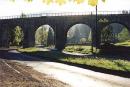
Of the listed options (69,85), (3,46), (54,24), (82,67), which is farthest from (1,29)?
(69,85)

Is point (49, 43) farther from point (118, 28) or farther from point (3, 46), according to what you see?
point (118, 28)

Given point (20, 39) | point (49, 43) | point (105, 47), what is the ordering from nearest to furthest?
point (105, 47) → point (20, 39) → point (49, 43)

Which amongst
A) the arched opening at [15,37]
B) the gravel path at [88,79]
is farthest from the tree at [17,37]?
the gravel path at [88,79]

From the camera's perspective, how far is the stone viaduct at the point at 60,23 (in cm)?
7606

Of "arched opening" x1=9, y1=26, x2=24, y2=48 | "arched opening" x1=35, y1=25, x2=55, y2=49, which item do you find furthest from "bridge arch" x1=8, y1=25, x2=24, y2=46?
"arched opening" x1=35, y1=25, x2=55, y2=49

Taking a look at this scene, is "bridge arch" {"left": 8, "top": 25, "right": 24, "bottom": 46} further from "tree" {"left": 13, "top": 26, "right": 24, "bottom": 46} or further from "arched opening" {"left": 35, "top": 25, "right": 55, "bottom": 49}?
"arched opening" {"left": 35, "top": 25, "right": 55, "bottom": 49}

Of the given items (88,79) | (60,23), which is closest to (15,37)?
(60,23)

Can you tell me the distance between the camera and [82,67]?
33.1 m

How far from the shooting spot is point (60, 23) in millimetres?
84375

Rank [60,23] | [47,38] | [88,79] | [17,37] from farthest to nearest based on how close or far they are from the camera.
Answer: [47,38], [17,37], [60,23], [88,79]

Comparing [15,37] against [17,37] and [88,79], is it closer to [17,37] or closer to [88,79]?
[17,37]

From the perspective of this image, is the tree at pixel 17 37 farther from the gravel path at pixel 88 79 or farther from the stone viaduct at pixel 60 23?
the gravel path at pixel 88 79

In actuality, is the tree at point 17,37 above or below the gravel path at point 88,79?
above

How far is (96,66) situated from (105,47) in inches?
1203
